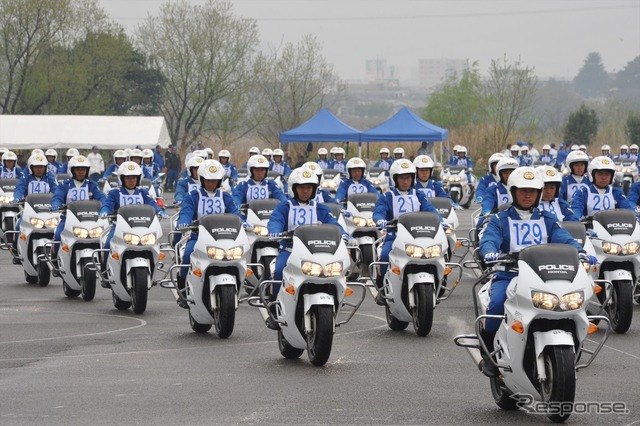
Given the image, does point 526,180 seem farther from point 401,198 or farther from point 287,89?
point 287,89

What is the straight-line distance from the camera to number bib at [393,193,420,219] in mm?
17312

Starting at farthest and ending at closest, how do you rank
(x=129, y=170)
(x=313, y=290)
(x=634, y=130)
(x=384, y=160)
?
(x=634, y=130), (x=384, y=160), (x=129, y=170), (x=313, y=290)

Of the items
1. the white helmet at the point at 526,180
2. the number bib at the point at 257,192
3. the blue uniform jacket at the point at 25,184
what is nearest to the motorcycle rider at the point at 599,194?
the number bib at the point at 257,192

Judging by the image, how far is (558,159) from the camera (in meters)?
54.7

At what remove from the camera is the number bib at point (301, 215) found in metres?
14.1

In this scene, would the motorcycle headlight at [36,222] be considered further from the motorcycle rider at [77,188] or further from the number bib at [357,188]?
the number bib at [357,188]

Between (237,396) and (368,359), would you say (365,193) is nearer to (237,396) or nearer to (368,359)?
(368,359)

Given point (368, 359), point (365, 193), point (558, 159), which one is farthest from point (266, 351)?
point (558, 159)

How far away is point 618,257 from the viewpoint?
15734 mm

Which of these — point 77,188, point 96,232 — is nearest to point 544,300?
point 96,232

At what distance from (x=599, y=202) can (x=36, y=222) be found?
29.0 feet

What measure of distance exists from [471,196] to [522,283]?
35872mm

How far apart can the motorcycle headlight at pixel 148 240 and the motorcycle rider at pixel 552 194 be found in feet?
16.0

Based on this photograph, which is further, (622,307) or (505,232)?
(622,307)
